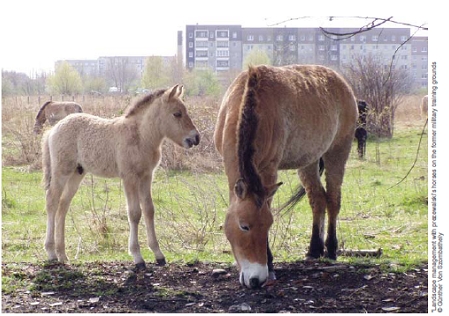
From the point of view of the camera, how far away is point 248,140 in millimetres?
5141

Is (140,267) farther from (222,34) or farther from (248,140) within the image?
(222,34)

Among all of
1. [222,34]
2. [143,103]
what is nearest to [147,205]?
[143,103]

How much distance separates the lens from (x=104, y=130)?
6766 millimetres

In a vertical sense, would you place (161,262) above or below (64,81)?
below

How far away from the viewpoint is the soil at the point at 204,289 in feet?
16.7

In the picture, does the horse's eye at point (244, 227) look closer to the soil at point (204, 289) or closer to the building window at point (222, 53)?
the soil at point (204, 289)

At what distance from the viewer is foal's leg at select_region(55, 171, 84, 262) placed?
682 centimetres

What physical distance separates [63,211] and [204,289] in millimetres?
2302

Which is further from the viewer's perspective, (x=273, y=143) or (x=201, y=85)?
(x=201, y=85)

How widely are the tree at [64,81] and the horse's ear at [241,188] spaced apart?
127 ft

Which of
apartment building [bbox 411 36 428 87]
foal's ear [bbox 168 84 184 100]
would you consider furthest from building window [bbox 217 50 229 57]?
foal's ear [bbox 168 84 184 100]

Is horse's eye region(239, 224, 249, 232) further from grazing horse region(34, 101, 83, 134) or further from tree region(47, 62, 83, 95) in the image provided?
tree region(47, 62, 83, 95)

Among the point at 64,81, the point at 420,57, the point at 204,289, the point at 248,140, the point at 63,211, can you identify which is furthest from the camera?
the point at 64,81

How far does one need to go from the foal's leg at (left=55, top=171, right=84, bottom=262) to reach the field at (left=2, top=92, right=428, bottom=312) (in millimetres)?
246
